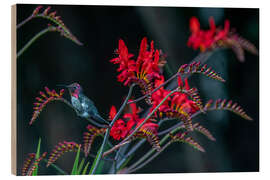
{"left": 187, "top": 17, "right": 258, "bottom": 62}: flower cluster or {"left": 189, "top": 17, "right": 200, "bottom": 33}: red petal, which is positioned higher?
{"left": 189, "top": 17, "right": 200, "bottom": 33}: red petal

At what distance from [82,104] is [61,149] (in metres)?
0.39

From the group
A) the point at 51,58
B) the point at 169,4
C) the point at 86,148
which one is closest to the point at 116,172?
the point at 86,148

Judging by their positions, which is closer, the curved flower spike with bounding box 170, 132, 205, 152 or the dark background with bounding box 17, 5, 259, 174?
the dark background with bounding box 17, 5, 259, 174

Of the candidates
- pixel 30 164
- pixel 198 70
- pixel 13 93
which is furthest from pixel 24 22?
pixel 198 70

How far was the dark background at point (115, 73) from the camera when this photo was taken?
3.71 metres

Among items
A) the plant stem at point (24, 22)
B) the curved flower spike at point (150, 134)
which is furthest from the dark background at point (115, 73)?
the curved flower spike at point (150, 134)

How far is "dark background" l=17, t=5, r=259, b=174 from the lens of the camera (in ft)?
12.2

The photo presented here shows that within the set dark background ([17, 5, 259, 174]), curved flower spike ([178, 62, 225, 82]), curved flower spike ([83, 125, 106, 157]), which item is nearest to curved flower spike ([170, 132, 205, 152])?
dark background ([17, 5, 259, 174])

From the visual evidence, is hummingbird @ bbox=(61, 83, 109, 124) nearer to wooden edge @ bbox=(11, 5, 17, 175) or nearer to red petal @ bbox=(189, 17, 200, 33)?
wooden edge @ bbox=(11, 5, 17, 175)

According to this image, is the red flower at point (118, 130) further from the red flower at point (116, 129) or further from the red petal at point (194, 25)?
the red petal at point (194, 25)

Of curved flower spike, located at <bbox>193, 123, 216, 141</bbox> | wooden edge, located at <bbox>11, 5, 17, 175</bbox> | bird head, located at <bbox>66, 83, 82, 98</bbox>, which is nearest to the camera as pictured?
wooden edge, located at <bbox>11, 5, 17, 175</bbox>

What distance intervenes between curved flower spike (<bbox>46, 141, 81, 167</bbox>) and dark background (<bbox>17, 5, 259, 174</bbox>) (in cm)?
4

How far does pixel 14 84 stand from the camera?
367 cm

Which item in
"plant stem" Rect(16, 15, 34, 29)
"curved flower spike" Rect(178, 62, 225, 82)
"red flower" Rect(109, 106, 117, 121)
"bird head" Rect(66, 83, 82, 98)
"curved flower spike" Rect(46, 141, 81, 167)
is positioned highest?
"plant stem" Rect(16, 15, 34, 29)
